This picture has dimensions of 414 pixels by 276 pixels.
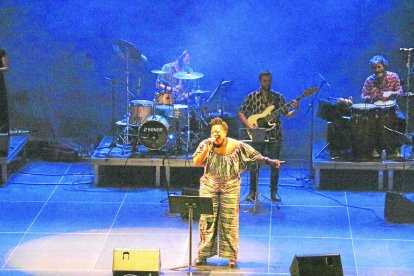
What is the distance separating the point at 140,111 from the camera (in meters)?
15.9

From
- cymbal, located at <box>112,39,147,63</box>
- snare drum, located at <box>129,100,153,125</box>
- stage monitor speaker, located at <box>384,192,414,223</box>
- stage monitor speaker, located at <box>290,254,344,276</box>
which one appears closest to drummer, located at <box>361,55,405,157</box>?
A: stage monitor speaker, located at <box>384,192,414,223</box>

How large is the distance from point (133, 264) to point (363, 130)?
5851mm

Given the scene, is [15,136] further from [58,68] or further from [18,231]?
[18,231]

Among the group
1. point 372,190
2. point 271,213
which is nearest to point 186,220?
point 271,213

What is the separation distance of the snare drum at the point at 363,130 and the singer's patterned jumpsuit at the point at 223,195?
396cm

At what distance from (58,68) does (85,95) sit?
64 cm

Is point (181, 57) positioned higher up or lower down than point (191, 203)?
higher up

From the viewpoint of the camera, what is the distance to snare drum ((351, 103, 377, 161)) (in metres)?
15.1

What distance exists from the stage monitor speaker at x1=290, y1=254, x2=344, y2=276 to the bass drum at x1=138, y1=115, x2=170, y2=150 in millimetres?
5854

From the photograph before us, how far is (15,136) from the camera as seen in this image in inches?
677

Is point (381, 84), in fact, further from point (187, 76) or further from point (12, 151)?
point (12, 151)

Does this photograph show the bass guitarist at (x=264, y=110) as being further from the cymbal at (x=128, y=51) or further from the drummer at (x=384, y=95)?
the cymbal at (x=128, y=51)

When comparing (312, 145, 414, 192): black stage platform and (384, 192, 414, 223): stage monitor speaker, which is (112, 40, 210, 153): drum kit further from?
(384, 192, 414, 223): stage monitor speaker

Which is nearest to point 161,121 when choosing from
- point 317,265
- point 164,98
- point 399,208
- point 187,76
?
point 164,98
